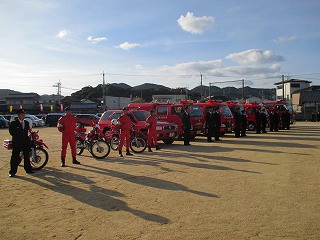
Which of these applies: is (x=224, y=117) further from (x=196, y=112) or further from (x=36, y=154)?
(x=36, y=154)

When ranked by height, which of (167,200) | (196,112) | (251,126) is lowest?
(167,200)

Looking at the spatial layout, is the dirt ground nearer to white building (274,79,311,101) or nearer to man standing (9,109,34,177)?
man standing (9,109,34,177)

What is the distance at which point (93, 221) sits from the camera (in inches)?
224

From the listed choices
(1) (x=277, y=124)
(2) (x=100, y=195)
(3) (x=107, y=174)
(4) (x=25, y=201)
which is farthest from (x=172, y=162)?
(1) (x=277, y=124)

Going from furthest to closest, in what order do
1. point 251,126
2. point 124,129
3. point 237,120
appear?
point 251,126, point 237,120, point 124,129

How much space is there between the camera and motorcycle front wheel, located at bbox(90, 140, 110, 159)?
1288 cm

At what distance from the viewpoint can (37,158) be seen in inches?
423

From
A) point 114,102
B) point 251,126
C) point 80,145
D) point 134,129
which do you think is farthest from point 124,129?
point 114,102

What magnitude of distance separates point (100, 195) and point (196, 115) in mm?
12568

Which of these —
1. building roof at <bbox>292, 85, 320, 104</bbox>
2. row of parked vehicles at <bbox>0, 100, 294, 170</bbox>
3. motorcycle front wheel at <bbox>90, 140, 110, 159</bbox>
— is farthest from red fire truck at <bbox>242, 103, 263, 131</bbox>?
building roof at <bbox>292, 85, 320, 104</bbox>

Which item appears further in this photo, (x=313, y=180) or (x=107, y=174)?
(x=107, y=174)

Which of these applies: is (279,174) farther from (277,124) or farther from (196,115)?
(277,124)

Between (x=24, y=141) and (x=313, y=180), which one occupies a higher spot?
(x=24, y=141)

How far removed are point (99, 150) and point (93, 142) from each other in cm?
47
